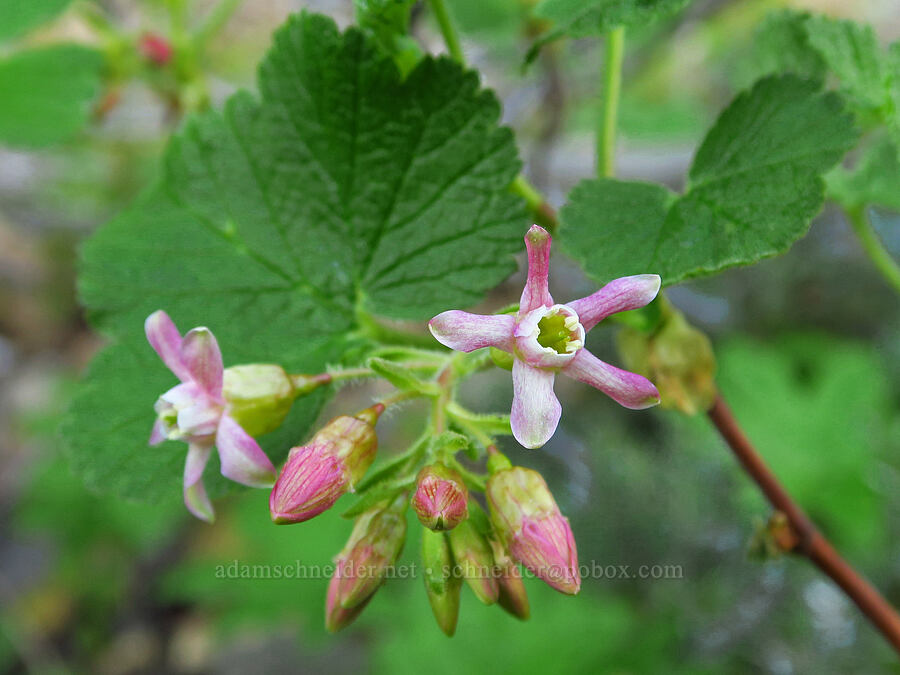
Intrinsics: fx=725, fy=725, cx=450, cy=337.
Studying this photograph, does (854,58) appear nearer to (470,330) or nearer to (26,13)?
(470,330)

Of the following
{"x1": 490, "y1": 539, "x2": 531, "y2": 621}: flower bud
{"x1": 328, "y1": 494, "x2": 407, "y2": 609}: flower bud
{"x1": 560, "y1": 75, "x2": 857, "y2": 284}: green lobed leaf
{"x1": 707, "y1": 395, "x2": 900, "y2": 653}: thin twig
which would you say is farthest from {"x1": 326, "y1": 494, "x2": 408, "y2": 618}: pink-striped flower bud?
{"x1": 707, "y1": 395, "x2": 900, "y2": 653}: thin twig

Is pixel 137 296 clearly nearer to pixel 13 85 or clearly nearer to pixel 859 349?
pixel 13 85

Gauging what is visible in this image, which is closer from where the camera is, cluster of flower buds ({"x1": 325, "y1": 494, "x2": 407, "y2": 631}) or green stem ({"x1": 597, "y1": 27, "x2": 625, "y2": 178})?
cluster of flower buds ({"x1": 325, "y1": 494, "x2": 407, "y2": 631})

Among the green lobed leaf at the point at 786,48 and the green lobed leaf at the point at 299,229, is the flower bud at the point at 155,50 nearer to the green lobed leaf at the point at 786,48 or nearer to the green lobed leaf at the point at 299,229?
the green lobed leaf at the point at 299,229

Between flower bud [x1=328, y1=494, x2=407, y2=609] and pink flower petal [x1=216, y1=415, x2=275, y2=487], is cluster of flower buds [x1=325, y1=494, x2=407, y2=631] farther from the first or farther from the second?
pink flower petal [x1=216, y1=415, x2=275, y2=487]

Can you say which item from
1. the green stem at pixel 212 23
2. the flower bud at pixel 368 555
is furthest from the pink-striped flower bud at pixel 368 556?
the green stem at pixel 212 23

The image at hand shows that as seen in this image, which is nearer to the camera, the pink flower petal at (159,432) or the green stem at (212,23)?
the pink flower petal at (159,432)

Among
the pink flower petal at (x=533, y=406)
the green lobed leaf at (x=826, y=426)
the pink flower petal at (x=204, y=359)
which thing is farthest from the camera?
the green lobed leaf at (x=826, y=426)
